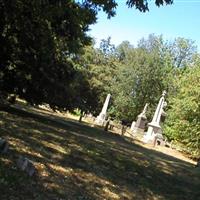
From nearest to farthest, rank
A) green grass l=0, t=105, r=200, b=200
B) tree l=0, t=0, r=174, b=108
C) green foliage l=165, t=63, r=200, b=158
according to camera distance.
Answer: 1. green grass l=0, t=105, r=200, b=200
2. tree l=0, t=0, r=174, b=108
3. green foliage l=165, t=63, r=200, b=158

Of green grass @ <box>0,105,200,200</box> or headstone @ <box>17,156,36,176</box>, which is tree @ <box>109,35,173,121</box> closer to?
green grass @ <box>0,105,200,200</box>

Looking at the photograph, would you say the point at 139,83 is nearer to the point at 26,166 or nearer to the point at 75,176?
the point at 75,176

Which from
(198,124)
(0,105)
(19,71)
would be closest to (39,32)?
(19,71)

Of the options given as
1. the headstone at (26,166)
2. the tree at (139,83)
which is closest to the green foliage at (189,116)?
the tree at (139,83)

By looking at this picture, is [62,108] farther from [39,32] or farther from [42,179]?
[42,179]

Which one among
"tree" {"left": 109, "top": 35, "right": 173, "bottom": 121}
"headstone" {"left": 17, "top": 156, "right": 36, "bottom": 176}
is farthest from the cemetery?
"tree" {"left": 109, "top": 35, "right": 173, "bottom": 121}

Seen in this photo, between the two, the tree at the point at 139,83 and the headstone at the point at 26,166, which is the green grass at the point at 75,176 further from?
the tree at the point at 139,83

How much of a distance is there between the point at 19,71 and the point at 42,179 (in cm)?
1445

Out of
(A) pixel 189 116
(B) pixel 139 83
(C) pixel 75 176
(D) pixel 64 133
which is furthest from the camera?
(B) pixel 139 83

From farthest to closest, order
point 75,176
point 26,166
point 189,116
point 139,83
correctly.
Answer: point 139,83 → point 189,116 → point 75,176 → point 26,166

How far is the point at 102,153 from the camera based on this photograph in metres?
18.0

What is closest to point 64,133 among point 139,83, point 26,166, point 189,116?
point 26,166

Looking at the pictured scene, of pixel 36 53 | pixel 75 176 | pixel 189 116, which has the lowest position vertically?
pixel 75 176

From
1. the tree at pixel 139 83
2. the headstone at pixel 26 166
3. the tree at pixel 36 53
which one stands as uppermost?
the tree at pixel 139 83
